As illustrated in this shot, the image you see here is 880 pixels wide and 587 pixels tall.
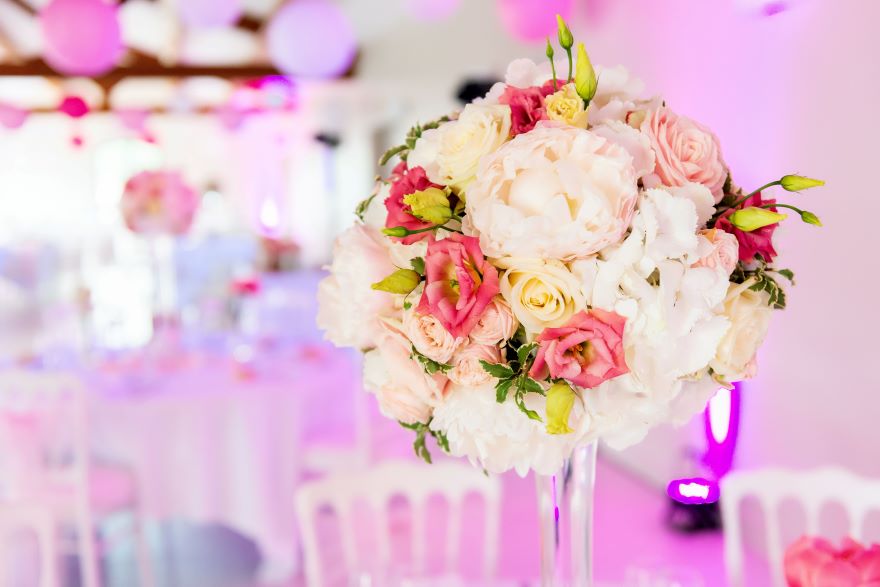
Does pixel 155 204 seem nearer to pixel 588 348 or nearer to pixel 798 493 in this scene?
pixel 798 493

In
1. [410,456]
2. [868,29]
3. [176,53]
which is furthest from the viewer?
[176,53]

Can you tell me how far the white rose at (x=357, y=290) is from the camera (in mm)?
944

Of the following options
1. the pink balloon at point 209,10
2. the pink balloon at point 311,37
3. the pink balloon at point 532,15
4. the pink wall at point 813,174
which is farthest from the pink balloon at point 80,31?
the pink wall at point 813,174

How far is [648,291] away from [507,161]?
19 cm

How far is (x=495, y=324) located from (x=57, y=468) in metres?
2.97

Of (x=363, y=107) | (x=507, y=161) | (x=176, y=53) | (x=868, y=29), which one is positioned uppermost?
(x=176, y=53)

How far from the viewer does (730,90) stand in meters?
3.44

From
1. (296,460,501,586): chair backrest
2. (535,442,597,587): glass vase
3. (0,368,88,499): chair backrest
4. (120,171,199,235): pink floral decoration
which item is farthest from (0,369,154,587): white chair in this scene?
(535,442,597,587): glass vase

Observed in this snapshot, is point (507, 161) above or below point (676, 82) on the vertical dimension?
below

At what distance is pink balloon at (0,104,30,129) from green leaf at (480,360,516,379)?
216 inches

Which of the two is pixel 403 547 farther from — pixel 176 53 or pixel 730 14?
pixel 176 53

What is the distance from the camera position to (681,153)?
0.88 metres

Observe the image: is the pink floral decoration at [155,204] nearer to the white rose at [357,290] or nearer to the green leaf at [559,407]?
the white rose at [357,290]

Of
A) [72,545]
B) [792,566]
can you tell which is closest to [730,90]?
[792,566]
